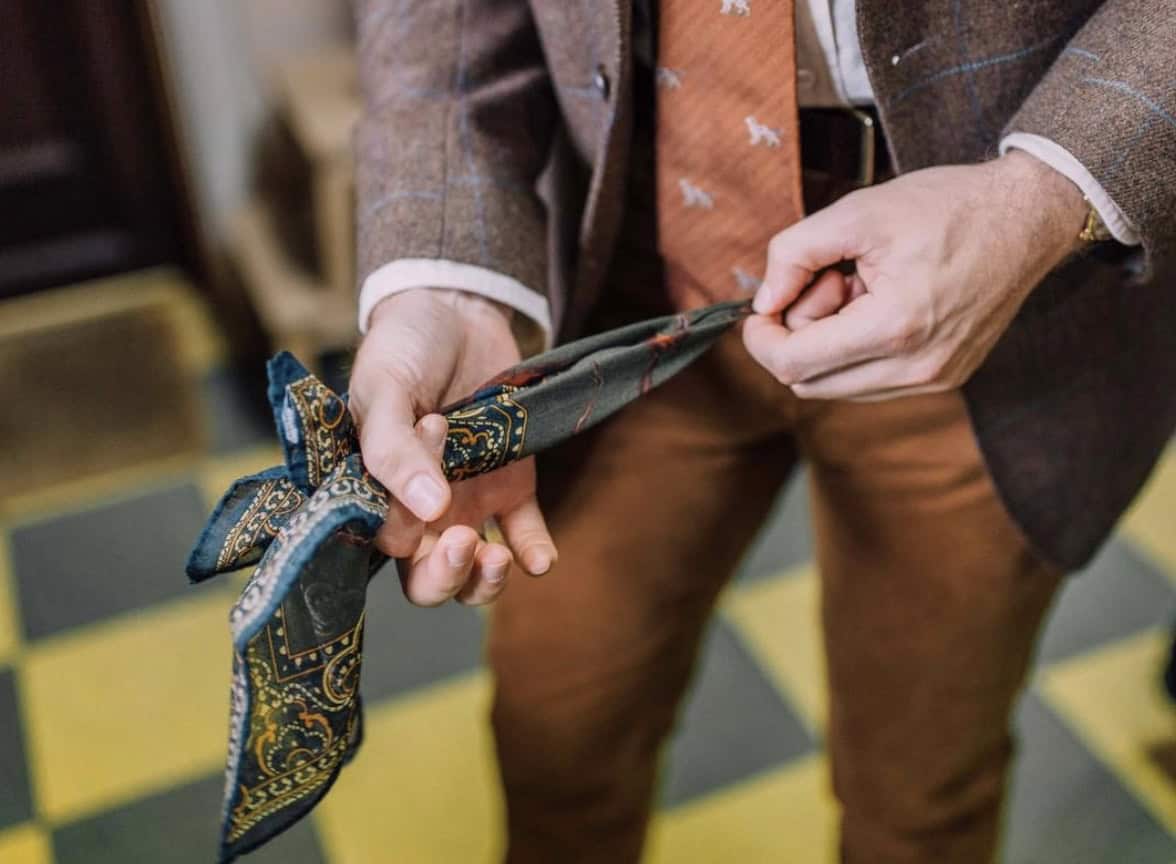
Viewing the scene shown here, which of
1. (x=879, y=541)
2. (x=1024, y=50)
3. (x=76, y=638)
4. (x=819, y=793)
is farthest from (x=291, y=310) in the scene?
(x=1024, y=50)

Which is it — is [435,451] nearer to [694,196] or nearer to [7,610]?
[694,196]

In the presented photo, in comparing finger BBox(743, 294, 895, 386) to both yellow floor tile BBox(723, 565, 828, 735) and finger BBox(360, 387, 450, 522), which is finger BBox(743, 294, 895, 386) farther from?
yellow floor tile BBox(723, 565, 828, 735)

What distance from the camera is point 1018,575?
0.79m

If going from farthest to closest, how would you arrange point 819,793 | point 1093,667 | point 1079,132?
1. point 1093,667
2. point 819,793
3. point 1079,132

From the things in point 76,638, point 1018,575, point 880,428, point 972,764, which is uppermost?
point 880,428

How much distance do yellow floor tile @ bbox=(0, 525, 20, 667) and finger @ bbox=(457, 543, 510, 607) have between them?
44.4 inches

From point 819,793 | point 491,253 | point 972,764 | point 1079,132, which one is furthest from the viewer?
point 819,793

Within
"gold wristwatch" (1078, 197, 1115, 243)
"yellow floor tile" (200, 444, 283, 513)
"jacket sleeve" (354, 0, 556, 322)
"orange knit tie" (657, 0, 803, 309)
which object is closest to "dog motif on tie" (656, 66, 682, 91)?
"orange knit tie" (657, 0, 803, 309)

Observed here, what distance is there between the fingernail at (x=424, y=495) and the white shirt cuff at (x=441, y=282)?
19cm

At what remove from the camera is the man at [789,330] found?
0.60 meters

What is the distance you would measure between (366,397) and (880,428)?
33 cm

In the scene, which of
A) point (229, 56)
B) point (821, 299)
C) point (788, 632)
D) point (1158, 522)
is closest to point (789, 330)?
point (821, 299)

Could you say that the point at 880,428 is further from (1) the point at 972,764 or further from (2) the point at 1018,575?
(1) the point at 972,764

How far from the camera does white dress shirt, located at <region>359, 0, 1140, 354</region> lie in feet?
2.02
